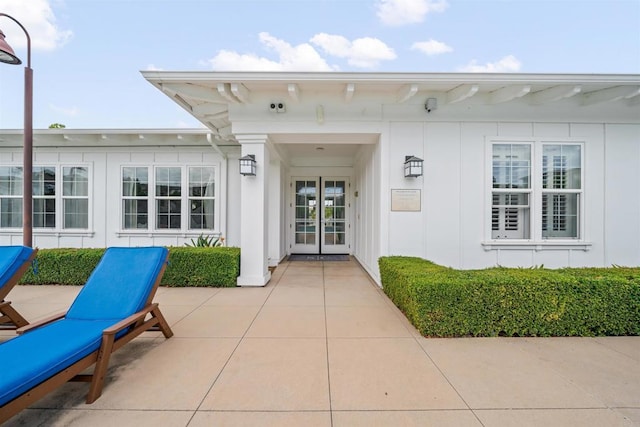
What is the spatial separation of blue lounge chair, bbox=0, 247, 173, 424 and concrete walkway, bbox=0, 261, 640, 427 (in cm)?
19

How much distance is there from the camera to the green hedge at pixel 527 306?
3.01 metres

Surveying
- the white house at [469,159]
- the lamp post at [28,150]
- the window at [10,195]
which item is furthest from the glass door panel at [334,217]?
the window at [10,195]

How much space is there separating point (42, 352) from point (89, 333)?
0.30 m

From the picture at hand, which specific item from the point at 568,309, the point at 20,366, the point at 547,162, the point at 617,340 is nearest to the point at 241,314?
the point at 20,366

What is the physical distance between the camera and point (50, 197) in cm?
701

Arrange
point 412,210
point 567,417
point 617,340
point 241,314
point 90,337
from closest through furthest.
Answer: point 567,417 < point 90,337 < point 617,340 < point 241,314 < point 412,210

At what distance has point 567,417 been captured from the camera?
6.02 feet

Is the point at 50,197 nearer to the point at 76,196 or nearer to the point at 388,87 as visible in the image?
the point at 76,196

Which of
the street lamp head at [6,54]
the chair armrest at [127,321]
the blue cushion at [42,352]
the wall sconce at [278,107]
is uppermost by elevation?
the street lamp head at [6,54]

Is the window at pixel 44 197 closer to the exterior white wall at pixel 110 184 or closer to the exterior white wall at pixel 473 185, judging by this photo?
the exterior white wall at pixel 110 184

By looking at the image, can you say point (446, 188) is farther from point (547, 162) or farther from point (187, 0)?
point (187, 0)

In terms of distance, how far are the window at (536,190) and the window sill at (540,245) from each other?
0.11 meters

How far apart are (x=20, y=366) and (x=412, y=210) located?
4.81 meters

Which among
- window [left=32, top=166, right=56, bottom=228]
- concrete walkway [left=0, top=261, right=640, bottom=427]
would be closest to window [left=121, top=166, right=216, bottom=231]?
window [left=32, top=166, right=56, bottom=228]
